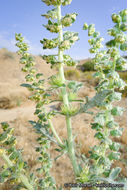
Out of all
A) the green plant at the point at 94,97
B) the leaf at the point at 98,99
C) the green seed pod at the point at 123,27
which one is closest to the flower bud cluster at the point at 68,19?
the green plant at the point at 94,97

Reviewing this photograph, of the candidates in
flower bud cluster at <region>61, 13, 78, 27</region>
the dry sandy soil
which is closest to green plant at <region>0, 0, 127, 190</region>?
flower bud cluster at <region>61, 13, 78, 27</region>

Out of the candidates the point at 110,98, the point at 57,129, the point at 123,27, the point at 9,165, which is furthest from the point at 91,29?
the point at 57,129

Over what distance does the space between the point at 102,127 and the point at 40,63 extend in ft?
68.1

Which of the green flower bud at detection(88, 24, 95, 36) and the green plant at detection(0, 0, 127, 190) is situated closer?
the green plant at detection(0, 0, 127, 190)

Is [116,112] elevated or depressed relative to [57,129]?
elevated

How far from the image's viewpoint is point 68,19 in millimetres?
1090

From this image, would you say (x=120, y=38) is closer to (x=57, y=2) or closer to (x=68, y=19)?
(x=68, y=19)

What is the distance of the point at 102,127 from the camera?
1.09m

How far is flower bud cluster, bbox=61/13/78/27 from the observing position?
1.09 metres

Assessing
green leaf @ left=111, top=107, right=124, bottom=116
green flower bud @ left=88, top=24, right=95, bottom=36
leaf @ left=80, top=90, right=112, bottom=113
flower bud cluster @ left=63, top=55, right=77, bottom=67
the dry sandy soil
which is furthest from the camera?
the dry sandy soil

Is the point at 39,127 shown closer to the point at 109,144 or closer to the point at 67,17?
the point at 109,144

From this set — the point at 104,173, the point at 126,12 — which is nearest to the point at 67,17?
the point at 126,12

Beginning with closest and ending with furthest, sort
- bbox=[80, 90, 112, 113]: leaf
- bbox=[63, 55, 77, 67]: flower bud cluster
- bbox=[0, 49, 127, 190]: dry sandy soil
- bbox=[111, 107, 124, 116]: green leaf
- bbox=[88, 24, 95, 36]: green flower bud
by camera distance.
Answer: bbox=[80, 90, 112, 113]: leaf < bbox=[111, 107, 124, 116]: green leaf < bbox=[63, 55, 77, 67]: flower bud cluster < bbox=[88, 24, 95, 36]: green flower bud < bbox=[0, 49, 127, 190]: dry sandy soil

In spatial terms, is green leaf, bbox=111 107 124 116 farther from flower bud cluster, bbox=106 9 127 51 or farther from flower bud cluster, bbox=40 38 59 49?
flower bud cluster, bbox=40 38 59 49
